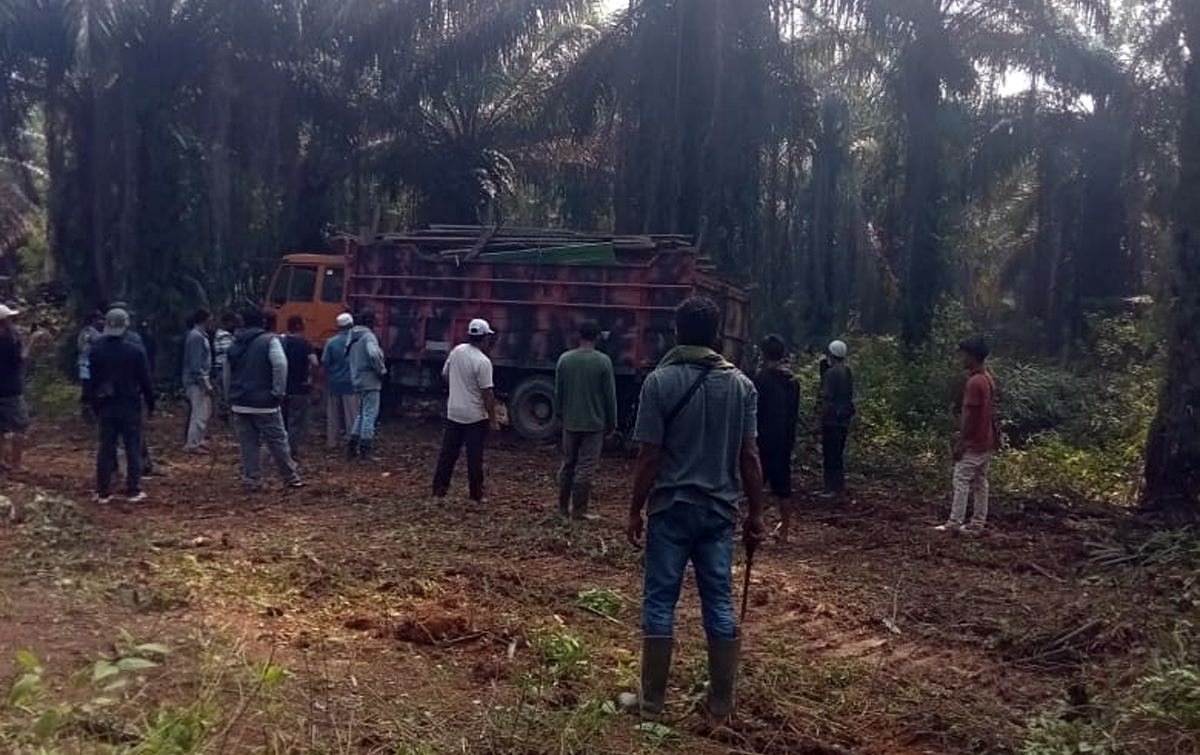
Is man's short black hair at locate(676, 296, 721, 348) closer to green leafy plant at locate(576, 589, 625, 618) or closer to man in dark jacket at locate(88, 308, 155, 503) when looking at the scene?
green leafy plant at locate(576, 589, 625, 618)

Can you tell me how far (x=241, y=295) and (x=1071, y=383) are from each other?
13711 millimetres

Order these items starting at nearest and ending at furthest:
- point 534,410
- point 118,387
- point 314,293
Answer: point 118,387 → point 534,410 → point 314,293

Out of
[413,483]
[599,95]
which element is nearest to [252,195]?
[599,95]

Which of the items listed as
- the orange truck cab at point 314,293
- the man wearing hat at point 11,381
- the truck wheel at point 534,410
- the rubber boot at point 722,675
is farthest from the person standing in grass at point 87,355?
the rubber boot at point 722,675

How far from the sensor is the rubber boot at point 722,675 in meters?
5.51

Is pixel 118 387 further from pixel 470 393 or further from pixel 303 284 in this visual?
pixel 303 284

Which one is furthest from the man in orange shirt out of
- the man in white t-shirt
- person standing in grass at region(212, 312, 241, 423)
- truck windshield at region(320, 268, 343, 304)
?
truck windshield at region(320, 268, 343, 304)

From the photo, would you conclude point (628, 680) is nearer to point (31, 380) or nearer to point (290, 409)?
point (290, 409)

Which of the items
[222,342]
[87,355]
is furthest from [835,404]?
[87,355]

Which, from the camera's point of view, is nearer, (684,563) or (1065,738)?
(1065,738)

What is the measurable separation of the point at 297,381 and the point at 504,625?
7.26 metres

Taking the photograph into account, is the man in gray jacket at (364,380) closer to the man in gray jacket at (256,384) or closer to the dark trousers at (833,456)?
the man in gray jacket at (256,384)

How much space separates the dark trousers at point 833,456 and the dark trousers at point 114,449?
6070 millimetres

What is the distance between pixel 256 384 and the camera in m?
11.1
